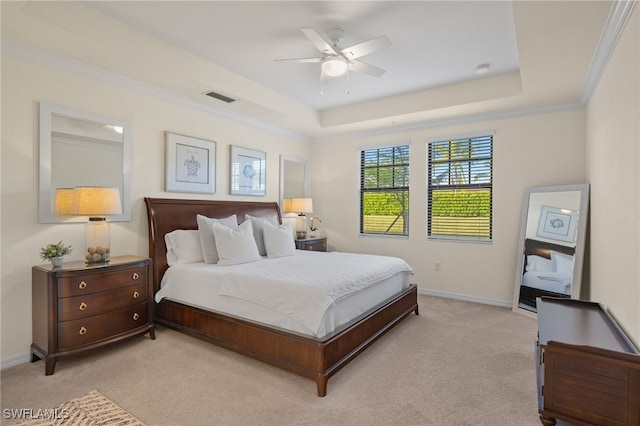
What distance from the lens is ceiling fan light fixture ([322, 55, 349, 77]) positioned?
2.98 m

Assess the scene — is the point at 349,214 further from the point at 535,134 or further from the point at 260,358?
the point at 260,358

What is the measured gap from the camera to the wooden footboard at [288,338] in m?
2.34

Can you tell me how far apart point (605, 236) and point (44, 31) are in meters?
4.86

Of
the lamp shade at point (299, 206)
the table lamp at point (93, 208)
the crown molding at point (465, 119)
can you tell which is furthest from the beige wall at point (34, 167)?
the crown molding at point (465, 119)

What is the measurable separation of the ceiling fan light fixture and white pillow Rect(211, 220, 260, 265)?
1.92 m

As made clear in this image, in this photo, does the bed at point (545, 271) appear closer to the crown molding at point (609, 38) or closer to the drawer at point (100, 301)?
the crown molding at point (609, 38)

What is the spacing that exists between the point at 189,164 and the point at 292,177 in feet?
6.65

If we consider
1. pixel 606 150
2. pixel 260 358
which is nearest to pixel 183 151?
pixel 260 358

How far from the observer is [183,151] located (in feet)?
13.2

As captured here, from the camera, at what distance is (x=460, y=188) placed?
4887 millimetres

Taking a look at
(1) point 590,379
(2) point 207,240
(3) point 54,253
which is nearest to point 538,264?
(1) point 590,379

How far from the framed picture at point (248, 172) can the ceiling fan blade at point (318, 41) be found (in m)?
2.25

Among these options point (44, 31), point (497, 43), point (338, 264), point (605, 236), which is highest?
point (497, 43)

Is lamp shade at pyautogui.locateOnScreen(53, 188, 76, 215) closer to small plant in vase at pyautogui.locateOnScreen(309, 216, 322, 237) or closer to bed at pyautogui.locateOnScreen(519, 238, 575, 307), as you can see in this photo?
small plant in vase at pyautogui.locateOnScreen(309, 216, 322, 237)
